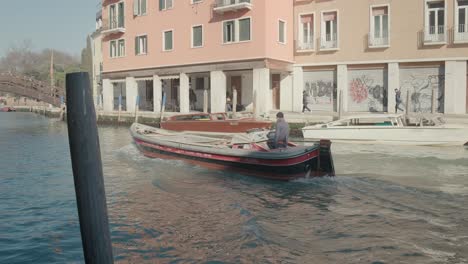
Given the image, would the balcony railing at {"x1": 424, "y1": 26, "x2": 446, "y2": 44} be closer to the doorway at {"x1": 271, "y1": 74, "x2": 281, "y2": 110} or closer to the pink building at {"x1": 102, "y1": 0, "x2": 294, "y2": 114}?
the pink building at {"x1": 102, "y1": 0, "x2": 294, "y2": 114}

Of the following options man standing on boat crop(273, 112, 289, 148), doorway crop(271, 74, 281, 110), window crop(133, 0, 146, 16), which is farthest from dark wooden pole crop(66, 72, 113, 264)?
window crop(133, 0, 146, 16)

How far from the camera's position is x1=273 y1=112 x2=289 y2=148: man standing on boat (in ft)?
40.8

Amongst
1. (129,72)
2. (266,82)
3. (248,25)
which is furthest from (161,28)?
(266,82)

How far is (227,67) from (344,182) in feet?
58.7

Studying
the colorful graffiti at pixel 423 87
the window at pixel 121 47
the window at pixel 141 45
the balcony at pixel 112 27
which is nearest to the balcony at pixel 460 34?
the colorful graffiti at pixel 423 87

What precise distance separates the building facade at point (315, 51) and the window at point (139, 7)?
0.22 metres

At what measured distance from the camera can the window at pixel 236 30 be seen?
2767 centimetres

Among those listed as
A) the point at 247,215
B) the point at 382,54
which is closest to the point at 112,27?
the point at 382,54

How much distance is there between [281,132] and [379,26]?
675 inches

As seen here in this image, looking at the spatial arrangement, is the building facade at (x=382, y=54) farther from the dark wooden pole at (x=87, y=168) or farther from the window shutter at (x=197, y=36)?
the dark wooden pole at (x=87, y=168)

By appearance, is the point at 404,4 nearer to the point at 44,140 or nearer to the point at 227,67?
the point at 227,67

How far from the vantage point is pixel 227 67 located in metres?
28.8

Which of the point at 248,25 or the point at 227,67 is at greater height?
the point at 248,25

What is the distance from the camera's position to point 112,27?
3725 cm
